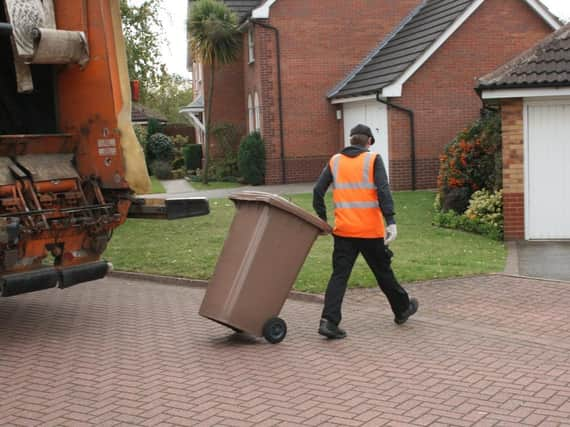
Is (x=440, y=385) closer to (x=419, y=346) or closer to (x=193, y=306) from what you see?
(x=419, y=346)

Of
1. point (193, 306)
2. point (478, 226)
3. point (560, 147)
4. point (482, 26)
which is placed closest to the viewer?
point (193, 306)

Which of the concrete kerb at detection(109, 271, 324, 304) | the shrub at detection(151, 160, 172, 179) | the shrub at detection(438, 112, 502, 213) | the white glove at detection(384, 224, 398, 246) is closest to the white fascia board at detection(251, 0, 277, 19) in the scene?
the shrub at detection(151, 160, 172, 179)

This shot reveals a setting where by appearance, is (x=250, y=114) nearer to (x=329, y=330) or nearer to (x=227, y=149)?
(x=227, y=149)

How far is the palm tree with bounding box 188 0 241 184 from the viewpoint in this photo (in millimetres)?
25172

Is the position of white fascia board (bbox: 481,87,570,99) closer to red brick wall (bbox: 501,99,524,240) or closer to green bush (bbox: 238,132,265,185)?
red brick wall (bbox: 501,99,524,240)

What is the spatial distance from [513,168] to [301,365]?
21.9 ft

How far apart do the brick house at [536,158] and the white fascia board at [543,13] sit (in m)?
10.3

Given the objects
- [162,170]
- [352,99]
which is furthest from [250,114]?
[162,170]

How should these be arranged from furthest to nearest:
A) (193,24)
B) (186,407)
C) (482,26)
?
(193,24)
(482,26)
(186,407)

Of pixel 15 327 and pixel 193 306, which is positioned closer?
pixel 15 327

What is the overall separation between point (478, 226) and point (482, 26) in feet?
32.3

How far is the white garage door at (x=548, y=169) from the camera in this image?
38.9 feet

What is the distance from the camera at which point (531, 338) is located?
6.73 meters

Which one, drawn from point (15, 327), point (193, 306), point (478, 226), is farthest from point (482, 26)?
point (15, 327)
